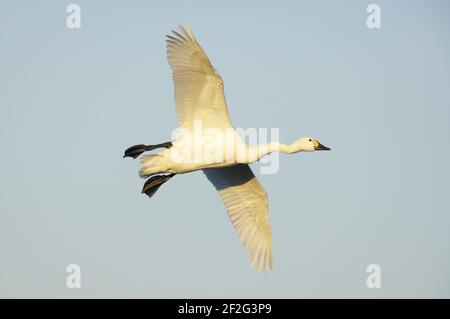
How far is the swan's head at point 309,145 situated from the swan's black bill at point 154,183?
296 cm

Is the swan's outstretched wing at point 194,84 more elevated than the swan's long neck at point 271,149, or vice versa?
the swan's outstretched wing at point 194,84

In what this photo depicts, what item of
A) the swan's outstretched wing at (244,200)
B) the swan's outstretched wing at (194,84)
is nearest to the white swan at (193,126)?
the swan's outstretched wing at (194,84)

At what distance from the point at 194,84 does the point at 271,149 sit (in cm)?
223

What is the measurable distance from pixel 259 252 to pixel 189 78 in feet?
14.5

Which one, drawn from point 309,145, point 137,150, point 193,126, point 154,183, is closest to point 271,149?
point 309,145

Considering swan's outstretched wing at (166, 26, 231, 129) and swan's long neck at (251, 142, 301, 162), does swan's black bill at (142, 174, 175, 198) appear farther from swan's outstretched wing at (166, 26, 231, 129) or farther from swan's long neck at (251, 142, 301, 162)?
swan's long neck at (251, 142, 301, 162)

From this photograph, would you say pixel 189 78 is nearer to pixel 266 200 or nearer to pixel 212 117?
pixel 212 117

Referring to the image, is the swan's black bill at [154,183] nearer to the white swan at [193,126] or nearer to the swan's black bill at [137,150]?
the white swan at [193,126]

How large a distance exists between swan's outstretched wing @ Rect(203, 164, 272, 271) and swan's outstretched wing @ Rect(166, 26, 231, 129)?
192 centimetres

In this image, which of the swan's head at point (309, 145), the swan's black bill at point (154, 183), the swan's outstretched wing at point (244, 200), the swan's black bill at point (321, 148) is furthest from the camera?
the swan's outstretched wing at point (244, 200)

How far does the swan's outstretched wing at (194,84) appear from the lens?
76.5 ft

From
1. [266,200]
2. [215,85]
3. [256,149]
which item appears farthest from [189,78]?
[266,200]

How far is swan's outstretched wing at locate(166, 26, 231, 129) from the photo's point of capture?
23.3 m

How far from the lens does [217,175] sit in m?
25.6
